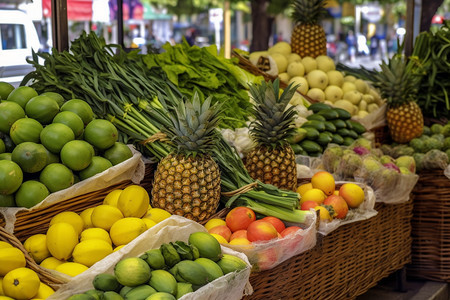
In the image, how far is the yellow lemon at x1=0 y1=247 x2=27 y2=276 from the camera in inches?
84.7

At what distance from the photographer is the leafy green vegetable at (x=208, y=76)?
415 cm

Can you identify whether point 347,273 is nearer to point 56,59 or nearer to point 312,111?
point 312,111

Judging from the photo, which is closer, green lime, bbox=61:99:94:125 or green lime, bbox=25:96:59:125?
green lime, bbox=25:96:59:125

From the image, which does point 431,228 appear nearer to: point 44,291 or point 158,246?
point 158,246

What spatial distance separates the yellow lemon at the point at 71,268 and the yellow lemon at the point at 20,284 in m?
0.22

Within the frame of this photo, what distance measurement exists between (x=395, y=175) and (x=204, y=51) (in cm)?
184

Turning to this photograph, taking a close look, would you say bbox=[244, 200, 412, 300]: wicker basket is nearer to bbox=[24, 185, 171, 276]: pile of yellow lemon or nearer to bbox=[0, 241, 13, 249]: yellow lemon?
bbox=[24, 185, 171, 276]: pile of yellow lemon

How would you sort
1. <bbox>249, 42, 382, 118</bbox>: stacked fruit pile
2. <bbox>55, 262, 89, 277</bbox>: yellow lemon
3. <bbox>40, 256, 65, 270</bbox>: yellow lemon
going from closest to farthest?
<bbox>55, 262, 89, 277</bbox>: yellow lemon → <bbox>40, 256, 65, 270</bbox>: yellow lemon → <bbox>249, 42, 382, 118</bbox>: stacked fruit pile

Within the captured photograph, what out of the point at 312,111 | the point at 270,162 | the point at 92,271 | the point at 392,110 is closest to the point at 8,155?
the point at 92,271

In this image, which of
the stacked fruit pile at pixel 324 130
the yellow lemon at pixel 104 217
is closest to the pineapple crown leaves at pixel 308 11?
the stacked fruit pile at pixel 324 130

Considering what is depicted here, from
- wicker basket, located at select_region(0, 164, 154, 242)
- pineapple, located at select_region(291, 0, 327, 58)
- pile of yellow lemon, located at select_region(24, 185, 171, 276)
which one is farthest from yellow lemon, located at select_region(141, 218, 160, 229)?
pineapple, located at select_region(291, 0, 327, 58)

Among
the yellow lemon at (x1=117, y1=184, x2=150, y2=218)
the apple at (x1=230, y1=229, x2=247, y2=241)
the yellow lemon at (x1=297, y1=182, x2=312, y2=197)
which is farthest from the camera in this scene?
the yellow lemon at (x1=297, y1=182, x2=312, y2=197)

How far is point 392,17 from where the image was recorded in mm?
37281

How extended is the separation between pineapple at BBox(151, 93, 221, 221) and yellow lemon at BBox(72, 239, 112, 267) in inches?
25.5
